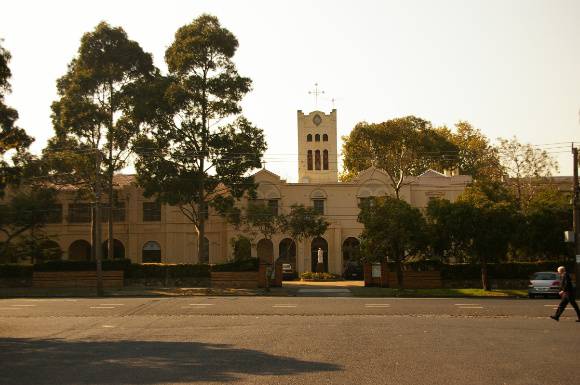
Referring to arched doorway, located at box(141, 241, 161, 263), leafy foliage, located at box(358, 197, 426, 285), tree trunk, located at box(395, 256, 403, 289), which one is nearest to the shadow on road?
leafy foliage, located at box(358, 197, 426, 285)

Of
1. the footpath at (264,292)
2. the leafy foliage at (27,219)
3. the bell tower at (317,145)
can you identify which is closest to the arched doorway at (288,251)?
the footpath at (264,292)

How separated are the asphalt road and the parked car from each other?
330 inches

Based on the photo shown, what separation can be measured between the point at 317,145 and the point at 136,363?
221 feet

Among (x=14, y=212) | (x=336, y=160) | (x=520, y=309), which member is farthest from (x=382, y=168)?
(x=520, y=309)

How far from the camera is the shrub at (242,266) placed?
141ft

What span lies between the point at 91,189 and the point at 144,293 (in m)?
11.2

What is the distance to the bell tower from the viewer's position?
79625 millimetres

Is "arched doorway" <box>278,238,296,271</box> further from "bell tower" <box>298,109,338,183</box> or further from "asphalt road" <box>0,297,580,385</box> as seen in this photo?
"asphalt road" <box>0,297,580,385</box>

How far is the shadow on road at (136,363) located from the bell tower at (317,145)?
2483 inches

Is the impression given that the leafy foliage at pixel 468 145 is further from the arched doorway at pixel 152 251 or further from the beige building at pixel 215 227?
the arched doorway at pixel 152 251

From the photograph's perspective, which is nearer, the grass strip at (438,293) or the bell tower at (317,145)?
the grass strip at (438,293)

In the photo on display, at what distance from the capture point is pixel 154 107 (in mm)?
44344

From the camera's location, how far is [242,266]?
141 feet

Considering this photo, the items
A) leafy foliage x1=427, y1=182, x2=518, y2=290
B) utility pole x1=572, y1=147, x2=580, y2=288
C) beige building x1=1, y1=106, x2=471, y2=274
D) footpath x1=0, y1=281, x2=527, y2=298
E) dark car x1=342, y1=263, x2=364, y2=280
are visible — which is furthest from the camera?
beige building x1=1, y1=106, x2=471, y2=274
